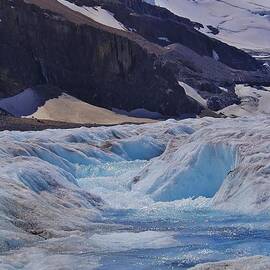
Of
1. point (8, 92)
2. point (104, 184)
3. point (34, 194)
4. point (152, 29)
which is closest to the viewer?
point (34, 194)

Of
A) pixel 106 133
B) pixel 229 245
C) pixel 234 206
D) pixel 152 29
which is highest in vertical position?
pixel 229 245

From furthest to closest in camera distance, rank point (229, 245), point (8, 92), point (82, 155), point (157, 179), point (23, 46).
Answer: point (23, 46)
point (8, 92)
point (82, 155)
point (157, 179)
point (229, 245)

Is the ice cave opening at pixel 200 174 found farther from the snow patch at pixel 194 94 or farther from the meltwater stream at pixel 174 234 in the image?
the snow patch at pixel 194 94

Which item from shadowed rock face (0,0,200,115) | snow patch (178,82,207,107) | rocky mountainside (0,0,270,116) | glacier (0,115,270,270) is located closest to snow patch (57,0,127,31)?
snow patch (178,82,207,107)

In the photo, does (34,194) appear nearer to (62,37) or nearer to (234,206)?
(234,206)

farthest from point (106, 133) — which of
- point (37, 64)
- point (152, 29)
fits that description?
point (152, 29)

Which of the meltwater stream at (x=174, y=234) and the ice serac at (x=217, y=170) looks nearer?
the meltwater stream at (x=174, y=234)

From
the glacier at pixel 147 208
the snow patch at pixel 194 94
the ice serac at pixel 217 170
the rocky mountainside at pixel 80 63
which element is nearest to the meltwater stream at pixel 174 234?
the glacier at pixel 147 208
